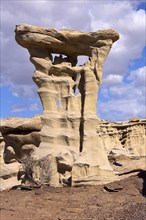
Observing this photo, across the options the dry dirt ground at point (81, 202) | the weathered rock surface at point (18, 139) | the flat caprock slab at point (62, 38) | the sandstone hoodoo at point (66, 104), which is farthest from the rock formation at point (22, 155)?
the flat caprock slab at point (62, 38)

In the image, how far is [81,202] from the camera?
43.0 feet

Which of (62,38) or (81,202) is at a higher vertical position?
(62,38)

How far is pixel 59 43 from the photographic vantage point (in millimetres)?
17188

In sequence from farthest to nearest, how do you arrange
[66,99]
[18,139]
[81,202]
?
[18,139] < [66,99] < [81,202]

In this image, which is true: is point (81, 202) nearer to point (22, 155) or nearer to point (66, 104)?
point (66, 104)

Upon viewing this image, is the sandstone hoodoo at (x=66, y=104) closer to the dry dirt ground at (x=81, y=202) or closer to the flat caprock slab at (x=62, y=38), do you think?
the flat caprock slab at (x=62, y=38)

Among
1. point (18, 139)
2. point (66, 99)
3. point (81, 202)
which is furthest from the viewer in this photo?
point (18, 139)

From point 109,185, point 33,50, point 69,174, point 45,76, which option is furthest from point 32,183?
point 33,50

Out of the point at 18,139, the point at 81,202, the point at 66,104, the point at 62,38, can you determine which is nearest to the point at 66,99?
the point at 66,104

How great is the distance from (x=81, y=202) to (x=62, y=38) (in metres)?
6.99

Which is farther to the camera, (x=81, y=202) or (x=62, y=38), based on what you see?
(x=62, y=38)

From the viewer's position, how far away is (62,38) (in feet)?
56.2

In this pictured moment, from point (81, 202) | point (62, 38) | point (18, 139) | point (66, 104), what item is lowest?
point (81, 202)

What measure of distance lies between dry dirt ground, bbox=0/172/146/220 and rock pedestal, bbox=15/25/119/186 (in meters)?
1.18
